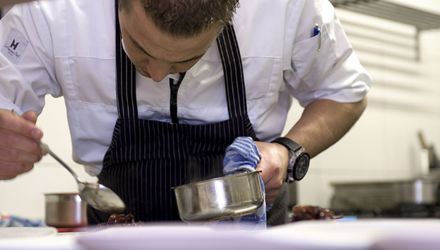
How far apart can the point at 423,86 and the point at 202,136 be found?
234 cm

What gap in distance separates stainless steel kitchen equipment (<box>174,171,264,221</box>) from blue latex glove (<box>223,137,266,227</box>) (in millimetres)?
73

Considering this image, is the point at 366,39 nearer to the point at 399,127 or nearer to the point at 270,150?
Answer: the point at 399,127

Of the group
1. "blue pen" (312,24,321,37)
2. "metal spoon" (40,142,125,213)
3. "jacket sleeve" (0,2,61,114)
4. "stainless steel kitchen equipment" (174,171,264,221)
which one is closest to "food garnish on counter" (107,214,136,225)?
"metal spoon" (40,142,125,213)

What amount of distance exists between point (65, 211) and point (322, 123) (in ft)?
1.94

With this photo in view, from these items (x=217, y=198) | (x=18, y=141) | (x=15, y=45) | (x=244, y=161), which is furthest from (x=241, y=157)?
(x=15, y=45)

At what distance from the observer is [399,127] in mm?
3330

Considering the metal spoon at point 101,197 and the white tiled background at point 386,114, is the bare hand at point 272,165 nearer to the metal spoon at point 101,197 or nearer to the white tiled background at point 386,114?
the metal spoon at point 101,197

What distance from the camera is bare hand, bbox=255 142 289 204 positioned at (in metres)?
1.25

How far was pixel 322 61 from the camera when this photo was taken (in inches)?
59.0

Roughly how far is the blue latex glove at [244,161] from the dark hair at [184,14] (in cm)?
20

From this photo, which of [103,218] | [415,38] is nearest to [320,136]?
[103,218]

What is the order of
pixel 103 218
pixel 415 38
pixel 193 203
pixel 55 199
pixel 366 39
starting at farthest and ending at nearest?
pixel 415 38
pixel 366 39
pixel 55 199
pixel 103 218
pixel 193 203

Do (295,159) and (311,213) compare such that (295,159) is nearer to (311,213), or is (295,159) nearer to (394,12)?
(311,213)

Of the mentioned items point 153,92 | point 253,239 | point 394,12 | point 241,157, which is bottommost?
point 253,239
